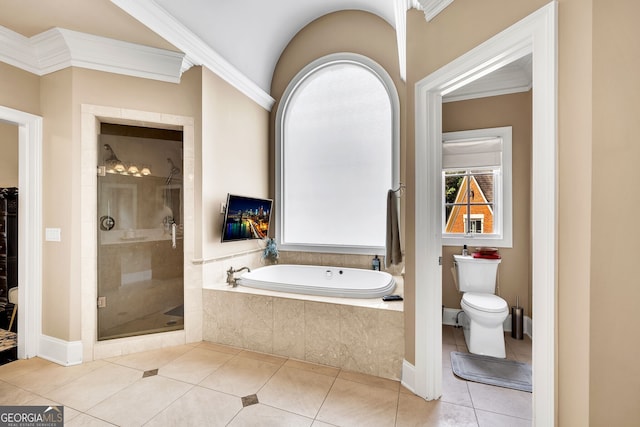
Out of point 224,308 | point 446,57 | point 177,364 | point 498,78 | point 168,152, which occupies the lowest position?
point 177,364

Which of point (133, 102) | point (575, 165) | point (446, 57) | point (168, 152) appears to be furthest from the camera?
point (168, 152)

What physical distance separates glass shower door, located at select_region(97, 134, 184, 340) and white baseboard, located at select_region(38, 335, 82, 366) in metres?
0.17

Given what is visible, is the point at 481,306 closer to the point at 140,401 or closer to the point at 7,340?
the point at 140,401

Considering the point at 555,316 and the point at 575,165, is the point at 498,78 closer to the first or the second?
the point at 575,165

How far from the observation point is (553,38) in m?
1.06

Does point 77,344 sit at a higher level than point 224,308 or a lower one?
lower

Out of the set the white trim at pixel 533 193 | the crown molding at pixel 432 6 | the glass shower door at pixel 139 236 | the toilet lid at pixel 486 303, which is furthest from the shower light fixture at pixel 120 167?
the toilet lid at pixel 486 303

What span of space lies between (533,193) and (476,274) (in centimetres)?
179

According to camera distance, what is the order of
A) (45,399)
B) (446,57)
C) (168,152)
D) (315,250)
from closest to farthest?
(446,57), (45,399), (168,152), (315,250)

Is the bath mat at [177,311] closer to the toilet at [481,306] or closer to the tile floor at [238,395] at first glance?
the tile floor at [238,395]

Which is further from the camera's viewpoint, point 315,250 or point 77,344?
point 315,250

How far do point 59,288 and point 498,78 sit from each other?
182 inches

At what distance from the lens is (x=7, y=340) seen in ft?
8.41

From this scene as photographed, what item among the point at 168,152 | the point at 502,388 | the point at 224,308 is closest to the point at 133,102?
the point at 168,152
